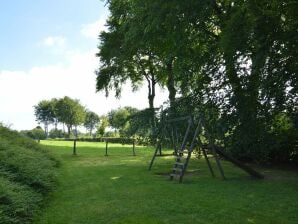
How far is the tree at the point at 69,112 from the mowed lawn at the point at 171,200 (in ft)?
265

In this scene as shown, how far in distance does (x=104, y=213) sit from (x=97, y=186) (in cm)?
386

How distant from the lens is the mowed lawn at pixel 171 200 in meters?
7.90

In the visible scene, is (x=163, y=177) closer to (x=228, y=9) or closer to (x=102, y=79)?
(x=228, y=9)

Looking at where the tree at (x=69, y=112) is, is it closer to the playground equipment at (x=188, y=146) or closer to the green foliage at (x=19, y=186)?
the playground equipment at (x=188, y=146)

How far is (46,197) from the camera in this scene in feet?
32.8

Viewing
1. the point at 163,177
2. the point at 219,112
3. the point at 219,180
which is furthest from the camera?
the point at 219,112

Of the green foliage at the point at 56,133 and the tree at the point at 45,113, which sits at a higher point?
the tree at the point at 45,113

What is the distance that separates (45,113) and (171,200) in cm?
10619

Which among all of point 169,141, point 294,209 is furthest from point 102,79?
point 294,209

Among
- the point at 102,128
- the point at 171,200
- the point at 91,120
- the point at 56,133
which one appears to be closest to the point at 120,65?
the point at 171,200

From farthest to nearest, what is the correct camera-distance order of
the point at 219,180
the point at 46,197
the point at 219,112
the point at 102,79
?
→ the point at 102,79 → the point at 219,112 → the point at 219,180 → the point at 46,197

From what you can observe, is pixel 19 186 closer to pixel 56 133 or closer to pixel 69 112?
pixel 69 112

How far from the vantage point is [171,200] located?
382 inches

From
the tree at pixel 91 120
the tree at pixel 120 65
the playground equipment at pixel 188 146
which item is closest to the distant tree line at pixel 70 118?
the tree at pixel 91 120
